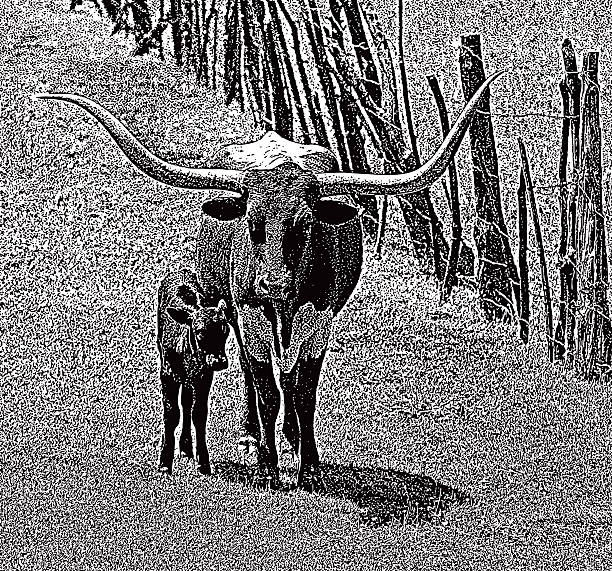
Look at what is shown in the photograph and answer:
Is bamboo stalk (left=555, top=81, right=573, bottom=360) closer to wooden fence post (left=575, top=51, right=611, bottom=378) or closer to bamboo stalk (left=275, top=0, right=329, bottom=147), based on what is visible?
wooden fence post (left=575, top=51, right=611, bottom=378)

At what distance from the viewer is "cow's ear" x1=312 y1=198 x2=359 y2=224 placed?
2.73 metres

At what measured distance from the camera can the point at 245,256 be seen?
2736 millimetres

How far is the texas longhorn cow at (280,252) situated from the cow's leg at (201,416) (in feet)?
0.36

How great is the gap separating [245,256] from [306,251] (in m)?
0.16

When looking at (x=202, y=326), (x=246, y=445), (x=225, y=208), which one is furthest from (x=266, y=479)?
(x=225, y=208)

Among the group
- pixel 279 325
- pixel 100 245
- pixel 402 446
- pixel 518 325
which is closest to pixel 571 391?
pixel 518 325

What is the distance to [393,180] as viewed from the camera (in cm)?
274

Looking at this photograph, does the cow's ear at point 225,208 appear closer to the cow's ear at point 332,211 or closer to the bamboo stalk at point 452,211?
the cow's ear at point 332,211

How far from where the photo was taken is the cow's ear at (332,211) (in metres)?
2.73

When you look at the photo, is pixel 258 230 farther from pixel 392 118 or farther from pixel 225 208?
pixel 392 118

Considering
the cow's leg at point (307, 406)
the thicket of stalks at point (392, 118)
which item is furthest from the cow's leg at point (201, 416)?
the thicket of stalks at point (392, 118)

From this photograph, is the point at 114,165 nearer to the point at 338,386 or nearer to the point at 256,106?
the point at 256,106

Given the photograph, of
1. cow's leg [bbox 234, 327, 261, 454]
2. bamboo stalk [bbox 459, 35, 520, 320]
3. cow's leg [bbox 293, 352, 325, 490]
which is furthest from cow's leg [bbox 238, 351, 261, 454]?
bamboo stalk [bbox 459, 35, 520, 320]

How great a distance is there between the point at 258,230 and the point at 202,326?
30 cm
